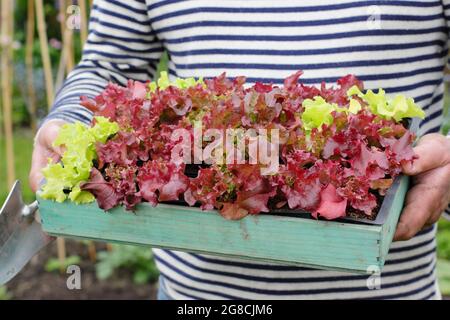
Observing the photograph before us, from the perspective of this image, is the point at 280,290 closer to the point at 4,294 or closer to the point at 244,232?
the point at 244,232

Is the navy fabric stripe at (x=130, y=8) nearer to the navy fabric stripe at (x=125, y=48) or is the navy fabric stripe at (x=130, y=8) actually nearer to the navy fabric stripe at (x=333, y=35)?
the navy fabric stripe at (x=125, y=48)

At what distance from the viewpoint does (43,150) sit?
138 centimetres

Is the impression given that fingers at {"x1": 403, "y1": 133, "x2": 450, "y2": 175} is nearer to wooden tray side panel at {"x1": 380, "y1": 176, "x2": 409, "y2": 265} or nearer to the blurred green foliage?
wooden tray side panel at {"x1": 380, "y1": 176, "x2": 409, "y2": 265}

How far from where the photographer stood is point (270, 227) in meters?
1.03

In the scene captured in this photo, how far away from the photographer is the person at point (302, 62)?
4.48ft

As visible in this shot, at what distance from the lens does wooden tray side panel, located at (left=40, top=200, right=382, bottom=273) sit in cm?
99

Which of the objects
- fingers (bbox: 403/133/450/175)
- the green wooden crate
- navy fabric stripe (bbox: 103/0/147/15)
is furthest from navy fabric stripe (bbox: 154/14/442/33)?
the green wooden crate

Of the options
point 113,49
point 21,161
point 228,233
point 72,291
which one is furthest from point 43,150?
point 21,161

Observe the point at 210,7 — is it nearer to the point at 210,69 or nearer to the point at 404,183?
the point at 210,69

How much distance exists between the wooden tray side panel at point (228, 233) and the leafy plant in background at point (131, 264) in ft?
6.82

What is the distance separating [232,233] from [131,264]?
2.35m

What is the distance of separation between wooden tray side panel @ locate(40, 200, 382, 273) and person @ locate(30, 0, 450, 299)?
0.18 metres
